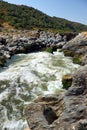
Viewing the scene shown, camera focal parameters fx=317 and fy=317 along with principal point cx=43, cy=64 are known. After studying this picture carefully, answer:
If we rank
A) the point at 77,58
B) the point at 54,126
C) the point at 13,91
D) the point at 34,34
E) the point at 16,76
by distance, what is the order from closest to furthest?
the point at 54,126, the point at 13,91, the point at 16,76, the point at 77,58, the point at 34,34

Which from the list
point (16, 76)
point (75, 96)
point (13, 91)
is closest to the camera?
point (75, 96)

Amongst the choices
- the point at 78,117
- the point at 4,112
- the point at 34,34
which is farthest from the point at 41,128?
the point at 34,34

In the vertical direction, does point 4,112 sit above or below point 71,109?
below

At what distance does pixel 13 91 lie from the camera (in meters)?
32.8

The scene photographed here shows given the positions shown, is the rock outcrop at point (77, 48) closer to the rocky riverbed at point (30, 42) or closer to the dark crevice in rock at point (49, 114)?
the rocky riverbed at point (30, 42)

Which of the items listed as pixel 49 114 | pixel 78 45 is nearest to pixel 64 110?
pixel 49 114

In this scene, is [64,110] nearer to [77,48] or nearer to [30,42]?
[77,48]

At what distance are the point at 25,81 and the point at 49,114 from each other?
13348 millimetres

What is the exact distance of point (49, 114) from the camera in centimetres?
2252

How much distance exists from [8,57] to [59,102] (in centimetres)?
2363

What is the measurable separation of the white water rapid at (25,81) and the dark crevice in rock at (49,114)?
378 centimetres

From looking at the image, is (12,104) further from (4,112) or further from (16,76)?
(16,76)

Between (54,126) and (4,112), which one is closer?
(54,126)

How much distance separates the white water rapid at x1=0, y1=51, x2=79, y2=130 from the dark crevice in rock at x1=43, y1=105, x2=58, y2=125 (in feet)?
12.4
